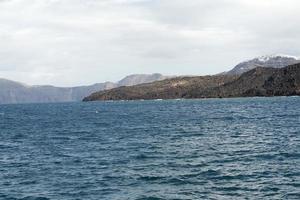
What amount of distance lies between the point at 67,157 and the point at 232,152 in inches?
761

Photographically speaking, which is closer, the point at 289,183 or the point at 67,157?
the point at 289,183

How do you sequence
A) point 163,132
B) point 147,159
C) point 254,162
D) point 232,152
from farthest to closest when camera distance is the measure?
point 163,132 < point 232,152 < point 147,159 < point 254,162

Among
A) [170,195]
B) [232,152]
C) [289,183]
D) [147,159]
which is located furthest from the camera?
[232,152]

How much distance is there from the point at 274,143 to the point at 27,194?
123ft

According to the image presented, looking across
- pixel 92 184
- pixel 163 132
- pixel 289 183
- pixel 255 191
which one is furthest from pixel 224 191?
pixel 163 132

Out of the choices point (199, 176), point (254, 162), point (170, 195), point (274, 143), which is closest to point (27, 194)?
point (170, 195)

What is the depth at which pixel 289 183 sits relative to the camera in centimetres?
4200

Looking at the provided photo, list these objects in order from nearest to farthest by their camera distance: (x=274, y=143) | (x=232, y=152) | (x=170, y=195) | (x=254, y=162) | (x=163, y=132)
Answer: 1. (x=170, y=195)
2. (x=254, y=162)
3. (x=232, y=152)
4. (x=274, y=143)
5. (x=163, y=132)

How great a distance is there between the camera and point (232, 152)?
61.2 meters

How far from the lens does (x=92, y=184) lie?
4400 cm

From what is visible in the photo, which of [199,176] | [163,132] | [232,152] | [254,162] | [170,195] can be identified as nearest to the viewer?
[170,195]

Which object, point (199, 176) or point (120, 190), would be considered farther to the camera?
point (199, 176)

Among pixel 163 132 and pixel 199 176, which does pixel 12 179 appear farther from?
pixel 163 132

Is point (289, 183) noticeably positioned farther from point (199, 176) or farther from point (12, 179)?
point (12, 179)
